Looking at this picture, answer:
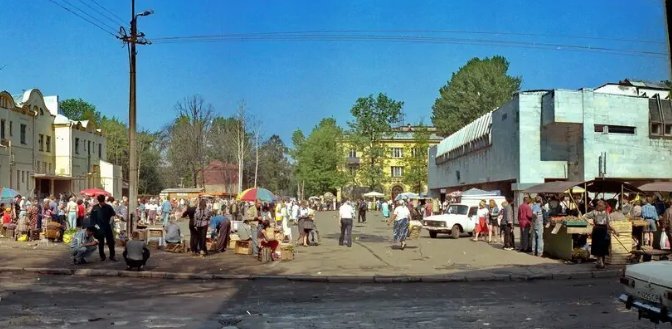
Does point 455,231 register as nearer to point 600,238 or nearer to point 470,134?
point 600,238

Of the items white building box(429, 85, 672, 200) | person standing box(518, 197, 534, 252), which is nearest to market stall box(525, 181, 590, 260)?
person standing box(518, 197, 534, 252)

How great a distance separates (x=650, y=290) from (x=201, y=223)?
14967mm

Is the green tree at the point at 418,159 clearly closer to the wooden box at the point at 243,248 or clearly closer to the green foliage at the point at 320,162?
the green foliage at the point at 320,162

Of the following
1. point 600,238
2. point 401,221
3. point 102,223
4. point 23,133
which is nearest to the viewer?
point 600,238

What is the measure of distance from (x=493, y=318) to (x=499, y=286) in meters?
4.74

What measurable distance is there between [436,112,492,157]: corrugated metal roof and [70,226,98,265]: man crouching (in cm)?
3659

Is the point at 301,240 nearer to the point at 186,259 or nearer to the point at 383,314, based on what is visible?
the point at 186,259

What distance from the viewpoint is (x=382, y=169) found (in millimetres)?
86875

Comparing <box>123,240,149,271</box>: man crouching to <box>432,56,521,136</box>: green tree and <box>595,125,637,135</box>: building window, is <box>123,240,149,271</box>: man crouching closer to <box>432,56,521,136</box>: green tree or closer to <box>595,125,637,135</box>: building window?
<box>595,125,637,135</box>: building window

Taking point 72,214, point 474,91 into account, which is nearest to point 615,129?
point 72,214

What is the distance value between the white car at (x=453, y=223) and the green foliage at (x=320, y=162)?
62.1 m

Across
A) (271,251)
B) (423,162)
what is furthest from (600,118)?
(423,162)

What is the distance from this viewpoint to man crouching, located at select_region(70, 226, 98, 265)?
18.2 m

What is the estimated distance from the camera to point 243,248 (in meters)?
21.5
